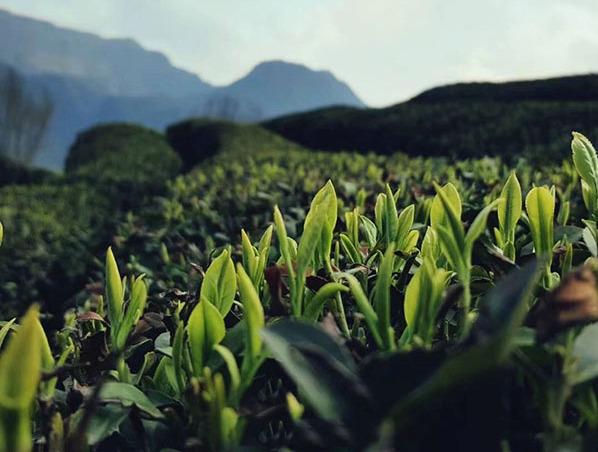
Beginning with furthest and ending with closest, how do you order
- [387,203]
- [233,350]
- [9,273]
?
[9,273] → [387,203] → [233,350]

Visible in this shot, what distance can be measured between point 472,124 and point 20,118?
7881cm

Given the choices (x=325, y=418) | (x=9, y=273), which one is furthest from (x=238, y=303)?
(x=9, y=273)

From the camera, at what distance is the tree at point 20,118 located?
80.5m

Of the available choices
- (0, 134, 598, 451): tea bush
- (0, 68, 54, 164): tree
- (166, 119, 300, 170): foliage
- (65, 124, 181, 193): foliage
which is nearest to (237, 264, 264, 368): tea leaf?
(0, 134, 598, 451): tea bush

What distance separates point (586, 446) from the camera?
2.45ft

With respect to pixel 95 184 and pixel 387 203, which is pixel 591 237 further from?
pixel 95 184

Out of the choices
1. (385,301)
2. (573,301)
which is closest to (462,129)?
(385,301)

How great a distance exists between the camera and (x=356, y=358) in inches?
42.2

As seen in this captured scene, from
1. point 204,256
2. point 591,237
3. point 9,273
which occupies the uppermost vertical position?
point 591,237

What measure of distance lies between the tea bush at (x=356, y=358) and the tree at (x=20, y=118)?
81.7 meters

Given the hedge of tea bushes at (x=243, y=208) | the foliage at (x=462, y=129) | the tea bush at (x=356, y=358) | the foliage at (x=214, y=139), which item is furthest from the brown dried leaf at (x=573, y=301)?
the foliage at (x=214, y=139)

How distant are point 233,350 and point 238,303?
27 centimetres

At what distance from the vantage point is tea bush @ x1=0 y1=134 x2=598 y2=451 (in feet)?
2.36

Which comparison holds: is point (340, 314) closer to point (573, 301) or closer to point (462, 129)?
point (573, 301)
